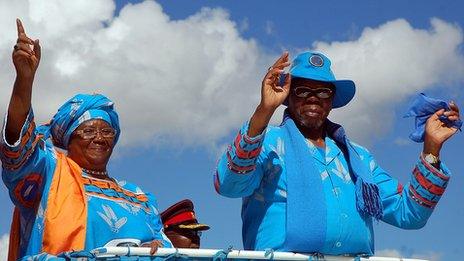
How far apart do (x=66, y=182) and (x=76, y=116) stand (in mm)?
546

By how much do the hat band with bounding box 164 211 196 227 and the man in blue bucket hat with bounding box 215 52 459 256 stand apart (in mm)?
3245

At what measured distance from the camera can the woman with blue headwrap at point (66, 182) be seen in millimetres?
Answer: 4445

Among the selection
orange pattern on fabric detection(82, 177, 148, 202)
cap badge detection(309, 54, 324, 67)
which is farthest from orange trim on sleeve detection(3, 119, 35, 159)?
cap badge detection(309, 54, 324, 67)

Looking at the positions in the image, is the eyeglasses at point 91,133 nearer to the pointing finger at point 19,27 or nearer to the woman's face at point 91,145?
the woman's face at point 91,145

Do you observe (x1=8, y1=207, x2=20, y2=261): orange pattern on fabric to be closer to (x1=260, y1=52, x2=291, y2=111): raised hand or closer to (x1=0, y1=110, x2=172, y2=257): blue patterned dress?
(x1=0, y1=110, x2=172, y2=257): blue patterned dress

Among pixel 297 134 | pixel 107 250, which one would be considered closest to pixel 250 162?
pixel 297 134

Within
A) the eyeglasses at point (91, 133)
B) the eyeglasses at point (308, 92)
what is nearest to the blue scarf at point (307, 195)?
the eyeglasses at point (308, 92)

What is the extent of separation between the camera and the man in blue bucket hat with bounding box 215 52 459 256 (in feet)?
15.0

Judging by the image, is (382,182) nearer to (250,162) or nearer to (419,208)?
(419,208)

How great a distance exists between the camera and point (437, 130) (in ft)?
17.3

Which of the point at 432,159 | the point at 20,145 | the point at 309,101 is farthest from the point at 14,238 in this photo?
the point at 432,159

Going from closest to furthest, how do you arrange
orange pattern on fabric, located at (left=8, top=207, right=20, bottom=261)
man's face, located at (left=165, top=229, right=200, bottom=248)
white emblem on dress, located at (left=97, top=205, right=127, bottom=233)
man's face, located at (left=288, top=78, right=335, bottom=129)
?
white emblem on dress, located at (left=97, top=205, right=127, bottom=233), orange pattern on fabric, located at (left=8, top=207, right=20, bottom=261), man's face, located at (left=288, top=78, right=335, bottom=129), man's face, located at (left=165, top=229, right=200, bottom=248)

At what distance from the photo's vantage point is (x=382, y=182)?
540cm

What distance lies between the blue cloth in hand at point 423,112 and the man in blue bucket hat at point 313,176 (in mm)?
41
